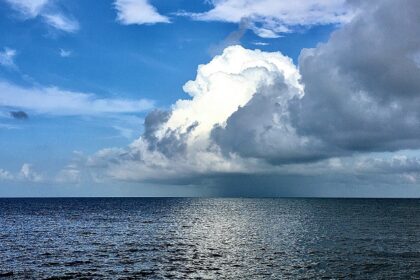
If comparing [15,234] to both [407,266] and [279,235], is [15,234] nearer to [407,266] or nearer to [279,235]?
[279,235]

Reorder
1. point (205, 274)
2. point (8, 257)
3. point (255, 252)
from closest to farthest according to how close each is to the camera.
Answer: point (205, 274), point (8, 257), point (255, 252)

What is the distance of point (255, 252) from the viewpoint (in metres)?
68.1

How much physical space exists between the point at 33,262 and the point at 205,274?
24.2 metres

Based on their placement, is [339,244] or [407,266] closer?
[407,266]

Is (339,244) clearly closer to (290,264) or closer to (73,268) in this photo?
(290,264)

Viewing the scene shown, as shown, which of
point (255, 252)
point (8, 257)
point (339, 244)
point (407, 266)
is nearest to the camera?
point (407, 266)

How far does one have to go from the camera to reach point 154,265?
5681 centimetres

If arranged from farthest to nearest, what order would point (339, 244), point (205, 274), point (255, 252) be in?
point (339, 244) < point (255, 252) < point (205, 274)

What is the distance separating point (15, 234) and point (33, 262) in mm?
38127

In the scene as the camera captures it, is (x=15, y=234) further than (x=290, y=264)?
Yes

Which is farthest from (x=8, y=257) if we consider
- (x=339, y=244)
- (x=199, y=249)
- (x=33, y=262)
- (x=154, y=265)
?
(x=339, y=244)

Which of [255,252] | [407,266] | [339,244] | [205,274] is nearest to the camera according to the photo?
[205,274]

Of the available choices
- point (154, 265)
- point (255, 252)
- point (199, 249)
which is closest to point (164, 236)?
point (199, 249)

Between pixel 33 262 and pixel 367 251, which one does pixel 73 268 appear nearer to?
pixel 33 262
